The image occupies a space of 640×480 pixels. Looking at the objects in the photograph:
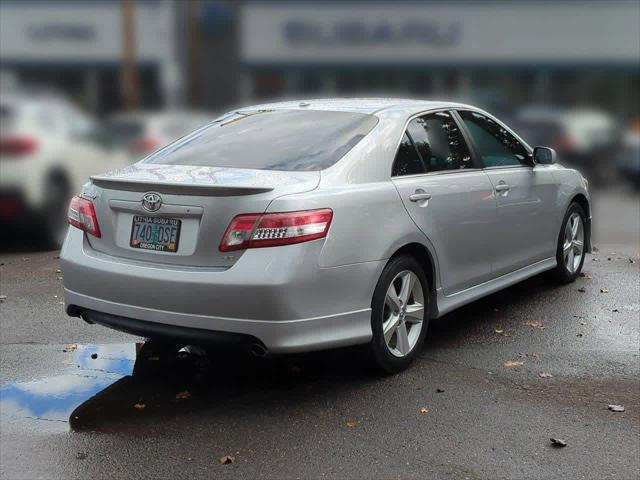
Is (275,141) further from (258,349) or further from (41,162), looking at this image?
(41,162)

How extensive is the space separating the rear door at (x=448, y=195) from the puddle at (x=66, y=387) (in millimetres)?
2005

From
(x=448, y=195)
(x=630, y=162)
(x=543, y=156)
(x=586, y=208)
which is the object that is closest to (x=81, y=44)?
(x=630, y=162)

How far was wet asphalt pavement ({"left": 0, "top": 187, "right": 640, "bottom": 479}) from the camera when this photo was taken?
3578 mm

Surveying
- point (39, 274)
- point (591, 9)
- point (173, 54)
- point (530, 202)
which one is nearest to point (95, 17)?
point (173, 54)

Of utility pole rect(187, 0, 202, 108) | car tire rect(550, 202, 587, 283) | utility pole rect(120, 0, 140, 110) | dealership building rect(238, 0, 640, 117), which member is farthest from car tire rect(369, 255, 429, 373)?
utility pole rect(187, 0, 202, 108)

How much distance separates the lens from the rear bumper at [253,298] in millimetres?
3934

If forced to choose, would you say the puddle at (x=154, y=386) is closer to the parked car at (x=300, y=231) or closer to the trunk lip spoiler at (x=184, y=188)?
the parked car at (x=300, y=231)

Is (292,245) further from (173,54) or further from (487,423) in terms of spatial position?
(173,54)

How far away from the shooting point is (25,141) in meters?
9.24

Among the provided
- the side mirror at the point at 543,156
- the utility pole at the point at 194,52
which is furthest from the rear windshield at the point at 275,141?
the utility pole at the point at 194,52

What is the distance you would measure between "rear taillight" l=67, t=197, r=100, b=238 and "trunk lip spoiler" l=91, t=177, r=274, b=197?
0.20 m

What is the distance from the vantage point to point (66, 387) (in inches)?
178

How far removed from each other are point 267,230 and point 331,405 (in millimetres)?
1021

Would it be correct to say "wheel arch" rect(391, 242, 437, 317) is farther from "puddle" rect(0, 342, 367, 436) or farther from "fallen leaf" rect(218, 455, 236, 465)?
"fallen leaf" rect(218, 455, 236, 465)
